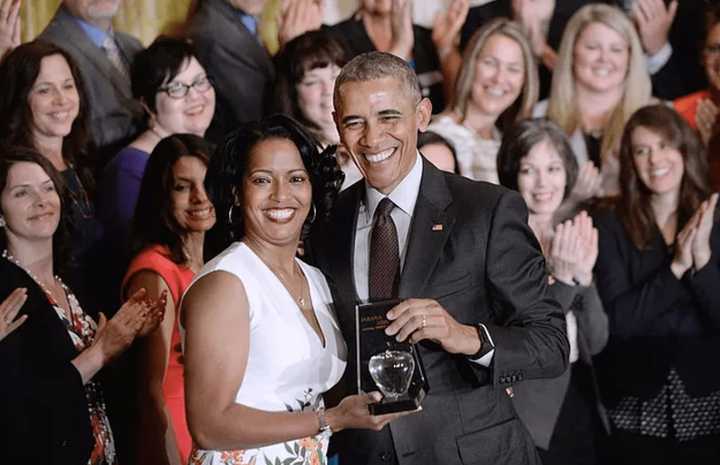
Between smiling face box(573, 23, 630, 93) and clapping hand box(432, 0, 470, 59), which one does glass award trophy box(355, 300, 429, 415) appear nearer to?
clapping hand box(432, 0, 470, 59)

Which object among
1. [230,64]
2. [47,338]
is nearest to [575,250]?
[230,64]

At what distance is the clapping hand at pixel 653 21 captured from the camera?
534cm

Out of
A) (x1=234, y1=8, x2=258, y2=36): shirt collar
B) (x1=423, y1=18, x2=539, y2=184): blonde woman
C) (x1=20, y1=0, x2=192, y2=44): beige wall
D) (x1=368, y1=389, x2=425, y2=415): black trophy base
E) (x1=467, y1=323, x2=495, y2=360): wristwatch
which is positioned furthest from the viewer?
(x1=423, y1=18, x2=539, y2=184): blonde woman

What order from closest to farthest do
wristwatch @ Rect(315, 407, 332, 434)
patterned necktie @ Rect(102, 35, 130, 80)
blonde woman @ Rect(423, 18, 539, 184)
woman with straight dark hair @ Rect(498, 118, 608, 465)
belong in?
wristwatch @ Rect(315, 407, 332, 434), patterned necktie @ Rect(102, 35, 130, 80), woman with straight dark hair @ Rect(498, 118, 608, 465), blonde woman @ Rect(423, 18, 539, 184)

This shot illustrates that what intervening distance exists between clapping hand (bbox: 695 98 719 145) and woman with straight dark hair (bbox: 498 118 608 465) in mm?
712

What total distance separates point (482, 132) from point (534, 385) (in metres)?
1.23

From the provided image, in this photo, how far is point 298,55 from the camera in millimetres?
4738

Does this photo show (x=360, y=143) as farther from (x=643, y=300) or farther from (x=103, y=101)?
(x=643, y=300)

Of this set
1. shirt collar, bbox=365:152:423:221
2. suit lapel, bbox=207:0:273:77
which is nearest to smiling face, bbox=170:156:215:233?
suit lapel, bbox=207:0:273:77

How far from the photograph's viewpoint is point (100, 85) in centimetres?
433

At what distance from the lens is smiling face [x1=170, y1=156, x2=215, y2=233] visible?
4.13m

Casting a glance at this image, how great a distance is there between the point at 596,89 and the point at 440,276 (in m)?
2.77

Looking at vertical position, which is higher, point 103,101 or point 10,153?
point 103,101

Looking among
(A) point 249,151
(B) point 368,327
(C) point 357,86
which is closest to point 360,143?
(C) point 357,86
